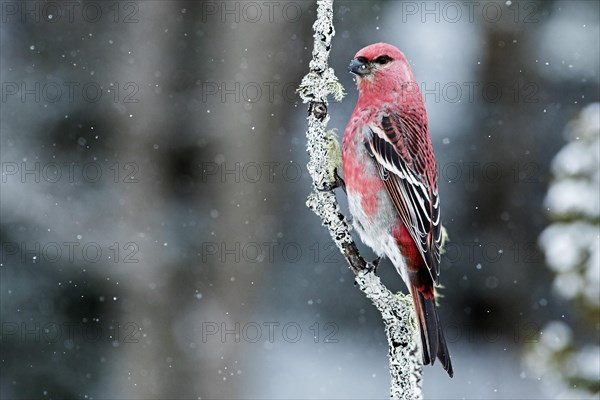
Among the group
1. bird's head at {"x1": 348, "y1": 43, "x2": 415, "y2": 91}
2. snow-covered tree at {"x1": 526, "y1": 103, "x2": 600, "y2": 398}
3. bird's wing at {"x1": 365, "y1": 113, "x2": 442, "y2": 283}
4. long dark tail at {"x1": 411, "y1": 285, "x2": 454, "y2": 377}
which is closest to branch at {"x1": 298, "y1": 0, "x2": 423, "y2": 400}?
long dark tail at {"x1": 411, "y1": 285, "x2": 454, "y2": 377}

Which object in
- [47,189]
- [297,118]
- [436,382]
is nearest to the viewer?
[47,189]

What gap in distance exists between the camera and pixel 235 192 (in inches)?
316

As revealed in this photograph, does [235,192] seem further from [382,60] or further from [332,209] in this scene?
[332,209]

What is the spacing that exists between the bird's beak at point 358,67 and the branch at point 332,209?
49 cm

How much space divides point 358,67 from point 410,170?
41 cm

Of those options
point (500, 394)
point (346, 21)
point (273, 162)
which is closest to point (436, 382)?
point (500, 394)

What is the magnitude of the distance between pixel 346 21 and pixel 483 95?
1.73m

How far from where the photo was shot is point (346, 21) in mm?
8289

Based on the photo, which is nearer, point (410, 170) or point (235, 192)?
point (410, 170)

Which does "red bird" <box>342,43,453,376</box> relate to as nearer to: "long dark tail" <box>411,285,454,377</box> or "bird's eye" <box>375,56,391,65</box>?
"bird's eye" <box>375,56,391,65</box>

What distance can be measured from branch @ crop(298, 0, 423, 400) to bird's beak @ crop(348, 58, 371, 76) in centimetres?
49

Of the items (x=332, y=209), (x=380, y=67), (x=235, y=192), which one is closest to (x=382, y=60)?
(x=380, y=67)

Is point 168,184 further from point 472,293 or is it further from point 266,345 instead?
point 472,293

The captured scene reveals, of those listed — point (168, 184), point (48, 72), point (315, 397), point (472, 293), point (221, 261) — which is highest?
point (48, 72)
